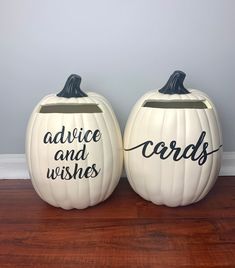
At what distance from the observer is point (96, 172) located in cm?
74

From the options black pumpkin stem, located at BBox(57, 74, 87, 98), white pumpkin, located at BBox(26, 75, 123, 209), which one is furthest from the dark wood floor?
black pumpkin stem, located at BBox(57, 74, 87, 98)

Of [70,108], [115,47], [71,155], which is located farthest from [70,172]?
[115,47]

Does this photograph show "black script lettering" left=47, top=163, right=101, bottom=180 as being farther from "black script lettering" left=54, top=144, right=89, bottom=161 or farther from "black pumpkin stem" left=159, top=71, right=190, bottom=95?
"black pumpkin stem" left=159, top=71, right=190, bottom=95

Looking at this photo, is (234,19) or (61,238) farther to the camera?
(234,19)

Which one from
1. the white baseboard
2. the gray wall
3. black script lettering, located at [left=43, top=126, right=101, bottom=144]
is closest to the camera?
black script lettering, located at [left=43, top=126, right=101, bottom=144]

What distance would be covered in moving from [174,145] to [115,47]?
371 mm

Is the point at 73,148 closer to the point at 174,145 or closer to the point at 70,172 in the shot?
the point at 70,172

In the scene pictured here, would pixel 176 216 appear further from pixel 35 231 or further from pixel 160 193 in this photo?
pixel 35 231

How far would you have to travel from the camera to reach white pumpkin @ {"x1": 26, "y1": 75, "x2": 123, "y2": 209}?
0.72 metres

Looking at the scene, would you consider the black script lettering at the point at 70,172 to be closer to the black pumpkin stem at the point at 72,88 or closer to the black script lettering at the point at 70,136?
the black script lettering at the point at 70,136

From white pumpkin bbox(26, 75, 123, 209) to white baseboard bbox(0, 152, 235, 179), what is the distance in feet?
0.78

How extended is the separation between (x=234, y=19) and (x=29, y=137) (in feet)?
2.28

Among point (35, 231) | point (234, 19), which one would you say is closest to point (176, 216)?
point (35, 231)

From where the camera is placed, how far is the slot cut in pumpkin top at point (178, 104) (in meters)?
0.75
